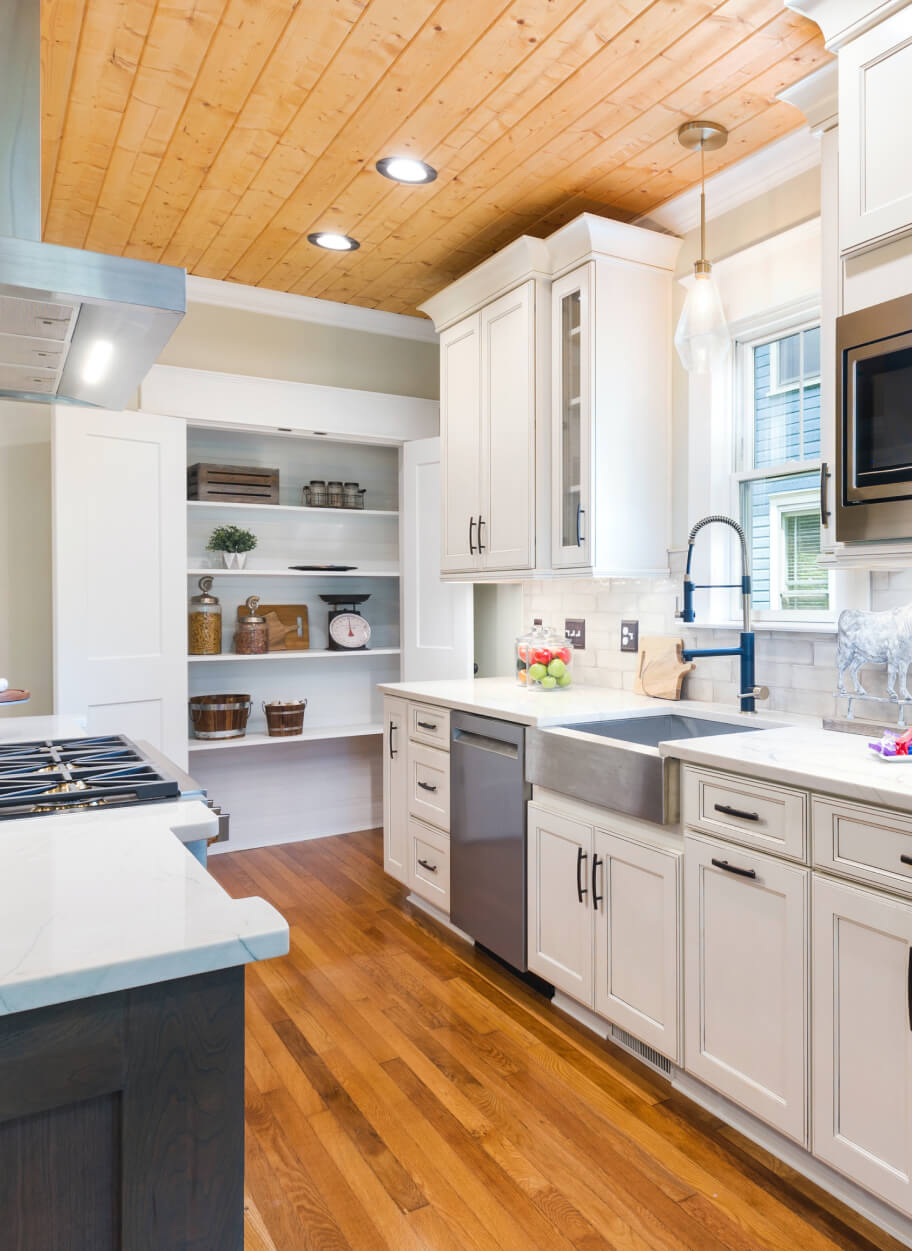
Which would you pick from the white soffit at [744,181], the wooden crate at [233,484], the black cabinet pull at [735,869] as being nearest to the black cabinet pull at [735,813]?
the black cabinet pull at [735,869]

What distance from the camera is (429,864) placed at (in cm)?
326

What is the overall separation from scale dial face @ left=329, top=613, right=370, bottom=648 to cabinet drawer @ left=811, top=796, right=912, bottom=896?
2.92 m

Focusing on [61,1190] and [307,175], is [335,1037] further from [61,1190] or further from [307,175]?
[307,175]

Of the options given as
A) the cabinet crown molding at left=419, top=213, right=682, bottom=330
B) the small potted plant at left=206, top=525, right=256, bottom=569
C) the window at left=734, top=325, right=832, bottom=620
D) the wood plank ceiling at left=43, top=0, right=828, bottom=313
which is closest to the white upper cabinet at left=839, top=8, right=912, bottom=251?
the wood plank ceiling at left=43, top=0, right=828, bottom=313

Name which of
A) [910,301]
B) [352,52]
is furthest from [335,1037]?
[352,52]

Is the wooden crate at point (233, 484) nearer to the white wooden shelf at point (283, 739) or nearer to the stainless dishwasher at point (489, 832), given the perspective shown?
the white wooden shelf at point (283, 739)

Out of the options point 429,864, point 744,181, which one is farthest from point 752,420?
point 429,864

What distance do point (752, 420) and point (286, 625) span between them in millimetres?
2449

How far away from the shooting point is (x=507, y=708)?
110 inches

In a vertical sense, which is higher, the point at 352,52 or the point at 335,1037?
the point at 352,52

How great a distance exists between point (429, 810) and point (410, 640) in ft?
4.22

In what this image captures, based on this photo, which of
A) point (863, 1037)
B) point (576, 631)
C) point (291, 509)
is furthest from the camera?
point (291, 509)

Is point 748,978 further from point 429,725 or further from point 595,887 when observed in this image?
point 429,725

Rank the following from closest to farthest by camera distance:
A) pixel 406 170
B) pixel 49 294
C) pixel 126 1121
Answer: pixel 126 1121 < pixel 49 294 < pixel 406 170
